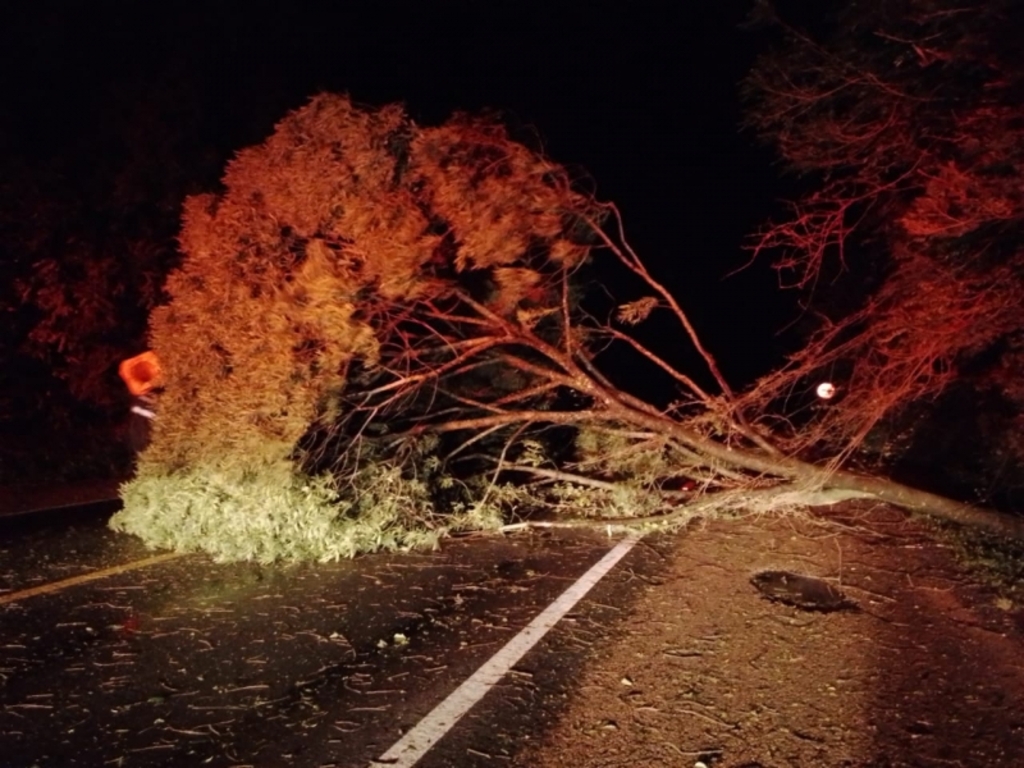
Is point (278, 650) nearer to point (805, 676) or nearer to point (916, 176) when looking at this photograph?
point (805, 676)

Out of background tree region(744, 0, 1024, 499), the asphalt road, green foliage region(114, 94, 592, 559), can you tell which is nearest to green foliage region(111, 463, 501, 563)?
green foliage region(114, 94, 592, 559)

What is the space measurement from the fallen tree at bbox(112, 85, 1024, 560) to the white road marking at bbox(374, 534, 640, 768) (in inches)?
74.3

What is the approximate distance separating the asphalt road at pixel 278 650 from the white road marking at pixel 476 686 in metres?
0.06

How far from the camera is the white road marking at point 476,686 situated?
408 centimetres

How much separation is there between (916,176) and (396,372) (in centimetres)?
570

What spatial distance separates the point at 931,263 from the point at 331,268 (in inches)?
214

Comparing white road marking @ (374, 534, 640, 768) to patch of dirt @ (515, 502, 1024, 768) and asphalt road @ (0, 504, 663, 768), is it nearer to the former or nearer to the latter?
A: asphalt road @ (0, 504, 663, 768)

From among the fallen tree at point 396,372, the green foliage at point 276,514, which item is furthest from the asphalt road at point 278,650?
the fallen tree at point 396,372

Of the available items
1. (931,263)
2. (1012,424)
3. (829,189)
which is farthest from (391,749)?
(829,189)

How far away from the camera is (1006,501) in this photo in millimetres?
9453

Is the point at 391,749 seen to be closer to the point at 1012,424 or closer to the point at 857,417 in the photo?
the point at 857,417

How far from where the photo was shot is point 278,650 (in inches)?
208

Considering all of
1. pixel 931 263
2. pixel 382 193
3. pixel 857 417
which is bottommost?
pixel 857 417

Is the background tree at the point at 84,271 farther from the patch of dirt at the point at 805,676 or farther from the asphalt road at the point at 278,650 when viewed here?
the patch of dirt at the point at 805,676
